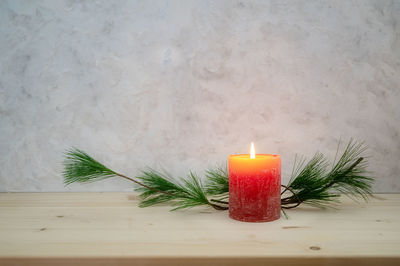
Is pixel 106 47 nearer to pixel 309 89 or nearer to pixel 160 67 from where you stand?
pixel 160 67

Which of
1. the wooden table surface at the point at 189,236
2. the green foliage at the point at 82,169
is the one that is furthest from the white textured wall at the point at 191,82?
the wooden table surface at the point at 189,236

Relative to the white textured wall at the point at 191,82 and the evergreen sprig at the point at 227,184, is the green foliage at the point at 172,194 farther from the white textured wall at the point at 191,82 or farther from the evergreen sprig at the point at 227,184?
the white textured wall at the point at 191,82

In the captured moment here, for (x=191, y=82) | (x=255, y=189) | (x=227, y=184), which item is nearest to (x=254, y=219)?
(x=255, y=189)

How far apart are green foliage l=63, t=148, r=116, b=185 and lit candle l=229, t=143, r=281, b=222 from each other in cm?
28

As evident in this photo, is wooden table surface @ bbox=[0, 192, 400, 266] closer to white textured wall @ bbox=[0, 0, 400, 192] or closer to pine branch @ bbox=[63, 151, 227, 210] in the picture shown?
pine branch @ bbox=[63, 151, 227, 210]

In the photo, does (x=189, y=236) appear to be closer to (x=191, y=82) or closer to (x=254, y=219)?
(x=254, y=219)

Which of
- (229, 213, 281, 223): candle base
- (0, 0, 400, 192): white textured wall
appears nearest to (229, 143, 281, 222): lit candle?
(229, 213, 281, 223): candle base

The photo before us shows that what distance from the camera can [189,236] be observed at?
0.46 metres

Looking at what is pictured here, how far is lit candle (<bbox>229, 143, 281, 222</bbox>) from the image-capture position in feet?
1.72

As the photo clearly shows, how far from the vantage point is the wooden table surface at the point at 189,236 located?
387mm

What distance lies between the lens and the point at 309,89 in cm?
76

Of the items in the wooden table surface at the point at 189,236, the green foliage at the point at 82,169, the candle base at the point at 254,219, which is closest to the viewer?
the wooden table surface at the point at 189,236

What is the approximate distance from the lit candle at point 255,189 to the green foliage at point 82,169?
279 mm

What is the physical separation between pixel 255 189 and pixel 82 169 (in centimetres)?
38
